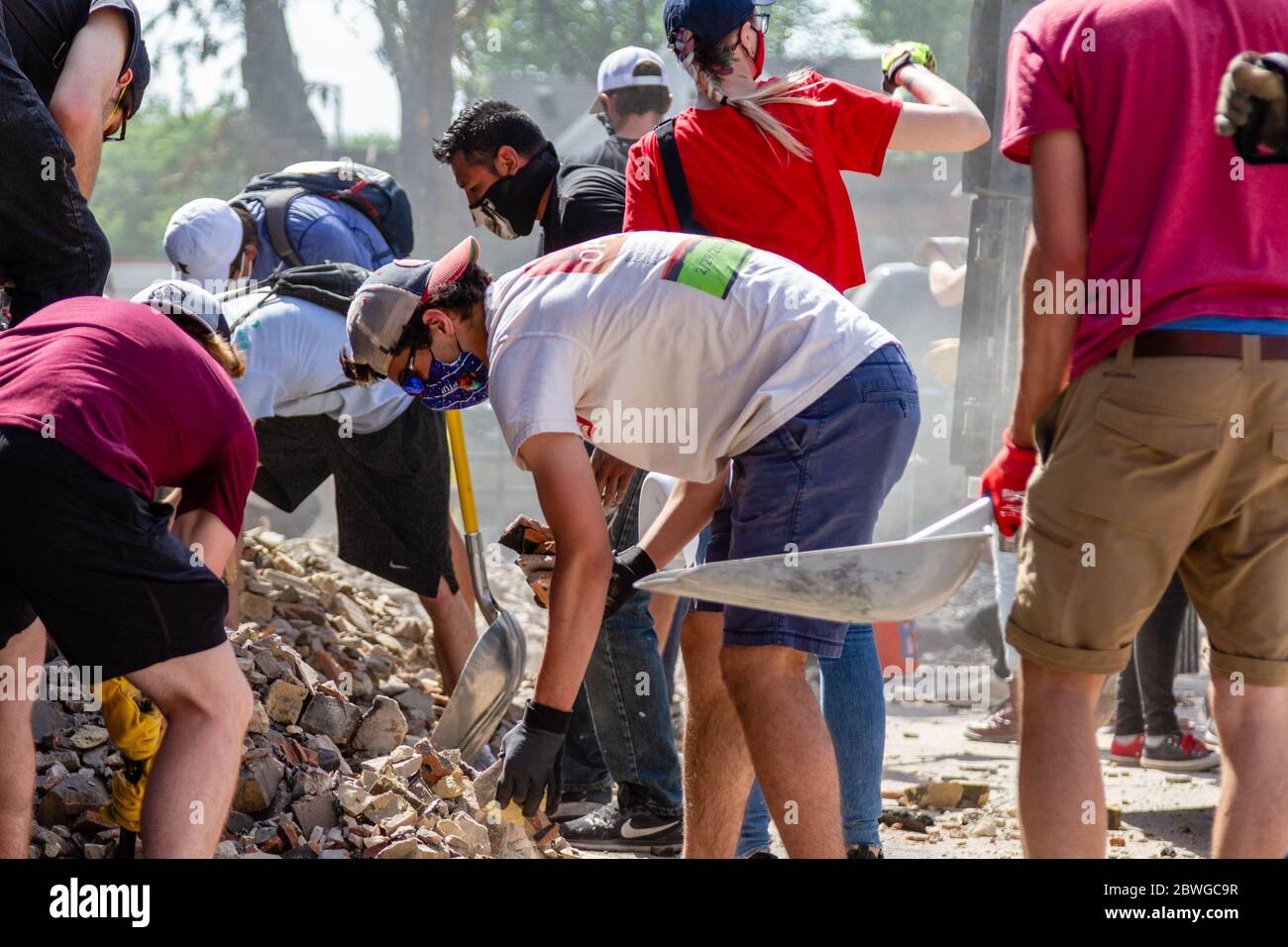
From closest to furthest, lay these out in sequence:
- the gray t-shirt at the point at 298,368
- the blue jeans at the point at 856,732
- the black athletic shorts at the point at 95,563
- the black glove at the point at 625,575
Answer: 1. the black athletic shorts at the point at 95,563
2. the black glove at the point at 625,575
3. the blue jeans at the point at 856,732
4. the gray t-shirt at the point at 298,368

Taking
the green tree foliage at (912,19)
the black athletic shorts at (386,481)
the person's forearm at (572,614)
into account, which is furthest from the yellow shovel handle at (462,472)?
the green tree foliage at (912,19)

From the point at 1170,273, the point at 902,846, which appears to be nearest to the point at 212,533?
the point at 1170,273

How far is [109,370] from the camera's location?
8.05ft

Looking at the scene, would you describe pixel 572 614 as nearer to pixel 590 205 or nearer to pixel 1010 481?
pixel 1010 481

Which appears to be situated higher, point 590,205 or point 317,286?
point 590,205

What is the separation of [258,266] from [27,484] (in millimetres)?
3112

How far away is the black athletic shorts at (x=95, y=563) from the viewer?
230 cm

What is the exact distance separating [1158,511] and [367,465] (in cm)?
305

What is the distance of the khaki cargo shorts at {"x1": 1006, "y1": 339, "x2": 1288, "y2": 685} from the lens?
2.34 meters

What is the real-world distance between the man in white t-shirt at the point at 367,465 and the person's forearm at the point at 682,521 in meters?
1.83

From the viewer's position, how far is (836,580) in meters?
2.56

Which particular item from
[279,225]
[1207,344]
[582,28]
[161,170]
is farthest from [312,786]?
[161,170]

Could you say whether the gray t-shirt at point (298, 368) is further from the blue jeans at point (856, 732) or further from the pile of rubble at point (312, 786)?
the blue jeans at point (856, 732)

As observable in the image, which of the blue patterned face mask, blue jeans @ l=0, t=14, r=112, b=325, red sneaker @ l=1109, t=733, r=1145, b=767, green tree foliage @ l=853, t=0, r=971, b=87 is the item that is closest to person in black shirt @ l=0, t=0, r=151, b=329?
blue jeans @ l=0, t=14, r=112, b=325
